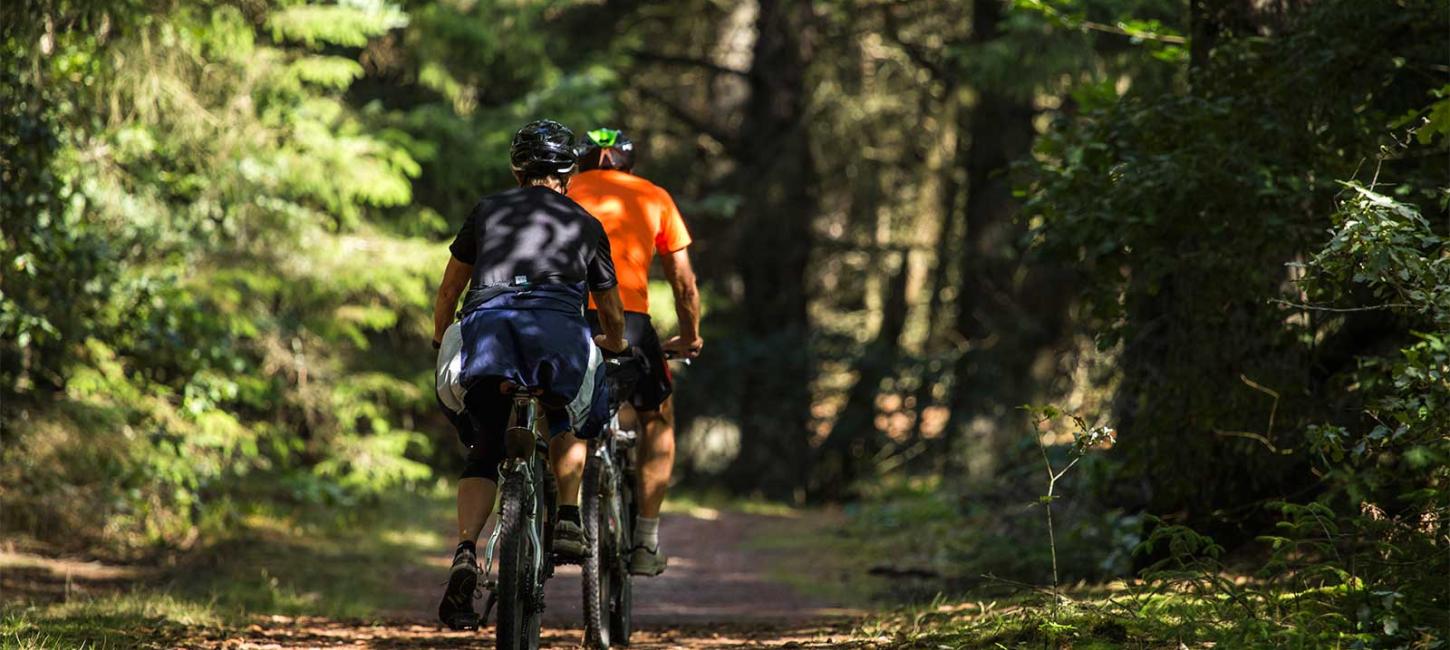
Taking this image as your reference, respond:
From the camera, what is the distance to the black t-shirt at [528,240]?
508 centimetres

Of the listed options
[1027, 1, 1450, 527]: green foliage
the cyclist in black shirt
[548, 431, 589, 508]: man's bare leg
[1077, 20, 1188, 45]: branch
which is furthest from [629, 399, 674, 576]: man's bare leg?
[1077, 20, 1188, 45]: branch

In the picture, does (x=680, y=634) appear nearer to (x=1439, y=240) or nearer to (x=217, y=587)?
(x=217, y=587)

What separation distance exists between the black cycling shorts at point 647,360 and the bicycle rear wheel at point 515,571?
1219 mm

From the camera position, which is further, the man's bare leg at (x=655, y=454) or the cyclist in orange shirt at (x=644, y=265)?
the man's bare leg at (x=655, y=454)

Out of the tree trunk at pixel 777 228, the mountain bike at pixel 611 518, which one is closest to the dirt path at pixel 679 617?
the mountain bike at pixel 611 518

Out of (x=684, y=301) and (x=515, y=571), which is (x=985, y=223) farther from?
(x=515, y=571)

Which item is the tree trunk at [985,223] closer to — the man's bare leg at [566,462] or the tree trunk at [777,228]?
the tree trunk at [777,228]

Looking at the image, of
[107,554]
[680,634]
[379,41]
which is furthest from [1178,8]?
[379,41]

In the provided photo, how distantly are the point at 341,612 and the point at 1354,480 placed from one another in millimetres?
4994

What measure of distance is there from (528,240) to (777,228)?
14510 mm

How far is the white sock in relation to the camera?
22.2 ft

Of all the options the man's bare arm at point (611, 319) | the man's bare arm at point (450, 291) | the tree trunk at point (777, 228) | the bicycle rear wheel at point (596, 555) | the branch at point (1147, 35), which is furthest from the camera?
the tree trunk at point (777, 228)

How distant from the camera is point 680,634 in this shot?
7082 mm

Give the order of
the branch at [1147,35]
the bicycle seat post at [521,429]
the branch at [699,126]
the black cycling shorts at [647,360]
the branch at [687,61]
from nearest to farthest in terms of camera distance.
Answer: the bicycle seat post at [521,429] < the black cycling shorts at [647,360] < the branch at [1147,35] < the branch at [687,61] < the branch at [699,126]
